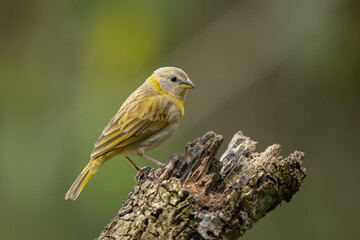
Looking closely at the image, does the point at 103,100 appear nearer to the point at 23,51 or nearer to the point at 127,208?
the point at 23,51

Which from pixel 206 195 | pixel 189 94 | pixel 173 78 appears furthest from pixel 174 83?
pixel 189 94

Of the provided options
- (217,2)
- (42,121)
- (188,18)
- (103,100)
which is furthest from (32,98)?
(217,2)

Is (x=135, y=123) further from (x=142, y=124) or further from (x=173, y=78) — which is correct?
(x=173, y=78)

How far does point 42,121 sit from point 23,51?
1.40m

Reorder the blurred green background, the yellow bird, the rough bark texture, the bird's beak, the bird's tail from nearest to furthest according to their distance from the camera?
the rough bark texture
the bird's tail
the yellow bird
the bird's beak
the blurred green background

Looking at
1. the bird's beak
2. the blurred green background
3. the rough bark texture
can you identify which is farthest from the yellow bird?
the blurred green background

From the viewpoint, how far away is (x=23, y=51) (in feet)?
26.7

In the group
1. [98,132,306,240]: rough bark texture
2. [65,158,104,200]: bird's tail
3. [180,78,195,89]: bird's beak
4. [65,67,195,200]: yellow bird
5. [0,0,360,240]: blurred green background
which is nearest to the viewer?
[98,132,306,240]: rough bark texture

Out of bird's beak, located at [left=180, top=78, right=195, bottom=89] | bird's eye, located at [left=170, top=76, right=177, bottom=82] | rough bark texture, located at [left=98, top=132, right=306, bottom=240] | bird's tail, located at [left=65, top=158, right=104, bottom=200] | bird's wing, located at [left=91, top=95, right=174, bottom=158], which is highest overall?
bird's eye, located at [left=170, top=76, right=177, bottom=82]

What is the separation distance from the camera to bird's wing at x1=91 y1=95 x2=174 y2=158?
505cm

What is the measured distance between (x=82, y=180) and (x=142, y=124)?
0.76m

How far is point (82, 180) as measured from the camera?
495 cm

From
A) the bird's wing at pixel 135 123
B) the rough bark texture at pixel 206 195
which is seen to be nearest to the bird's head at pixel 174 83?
the bird's wing at pixel 135 123

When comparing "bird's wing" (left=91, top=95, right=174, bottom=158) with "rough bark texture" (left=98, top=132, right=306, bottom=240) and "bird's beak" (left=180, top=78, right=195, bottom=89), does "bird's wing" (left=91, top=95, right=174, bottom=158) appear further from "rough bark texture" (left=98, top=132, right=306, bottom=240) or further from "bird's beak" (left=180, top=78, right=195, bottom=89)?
"rough bark texture" (left=98, top=132, right=306, bottom=240)
